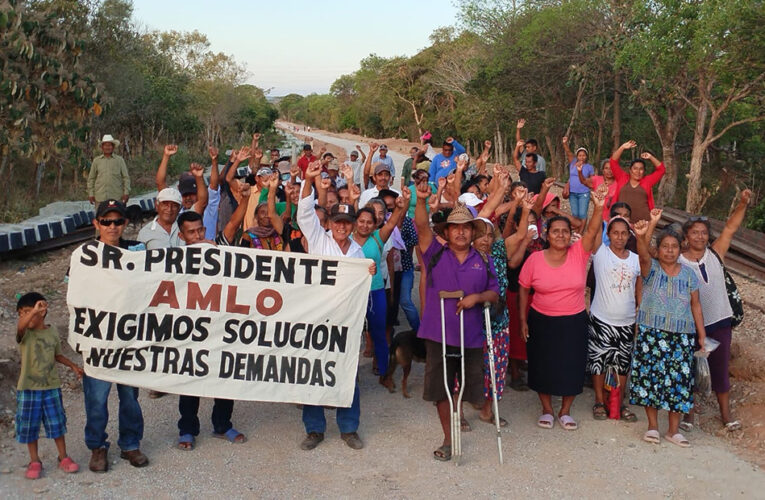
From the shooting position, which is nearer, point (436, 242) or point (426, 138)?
point (436, 242)

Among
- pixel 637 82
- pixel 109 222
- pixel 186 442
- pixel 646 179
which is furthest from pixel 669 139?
pixel 109 222

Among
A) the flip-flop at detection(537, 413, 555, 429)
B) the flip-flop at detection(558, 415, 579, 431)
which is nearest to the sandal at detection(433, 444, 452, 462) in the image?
the flip-flop at detection(537, 413, 555, 429)

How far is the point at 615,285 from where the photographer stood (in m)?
6.14

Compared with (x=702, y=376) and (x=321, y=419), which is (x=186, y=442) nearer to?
(x=321, y=419)

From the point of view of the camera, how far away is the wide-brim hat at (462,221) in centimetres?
539

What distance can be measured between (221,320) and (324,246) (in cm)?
108

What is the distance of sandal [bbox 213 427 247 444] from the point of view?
227 inches

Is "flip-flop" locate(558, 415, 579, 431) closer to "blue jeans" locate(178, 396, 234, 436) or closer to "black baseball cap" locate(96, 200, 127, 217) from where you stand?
"blue jeans" locate(178, 396, 234, 436)

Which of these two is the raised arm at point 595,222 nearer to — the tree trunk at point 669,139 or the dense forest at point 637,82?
the dense forest at point 637,82

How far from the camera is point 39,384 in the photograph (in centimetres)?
496

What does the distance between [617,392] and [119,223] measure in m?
4.31

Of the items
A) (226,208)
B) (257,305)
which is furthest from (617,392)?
(226,208)

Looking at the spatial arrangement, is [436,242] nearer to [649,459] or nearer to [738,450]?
[649,459]

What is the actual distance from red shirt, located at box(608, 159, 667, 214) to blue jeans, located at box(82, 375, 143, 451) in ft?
20.8
